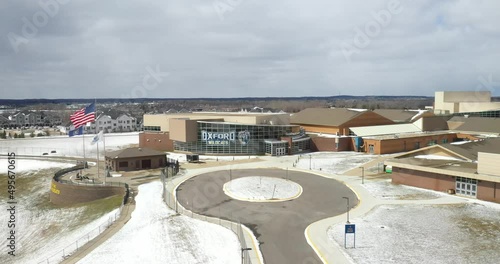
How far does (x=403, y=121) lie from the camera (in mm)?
87062

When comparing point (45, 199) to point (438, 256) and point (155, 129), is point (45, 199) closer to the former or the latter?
point (155, 129)

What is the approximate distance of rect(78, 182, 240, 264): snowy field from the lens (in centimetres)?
2391

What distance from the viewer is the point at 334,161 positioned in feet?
192

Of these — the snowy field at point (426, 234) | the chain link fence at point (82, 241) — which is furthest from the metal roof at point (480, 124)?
the chain link fence at point (82, 241)

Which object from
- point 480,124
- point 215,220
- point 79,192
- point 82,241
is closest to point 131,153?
point 79,192

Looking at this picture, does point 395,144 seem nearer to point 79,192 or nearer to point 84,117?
point 84,117

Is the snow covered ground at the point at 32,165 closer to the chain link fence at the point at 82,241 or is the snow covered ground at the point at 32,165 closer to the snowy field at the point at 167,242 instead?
the chain link fence at the point at 82,241

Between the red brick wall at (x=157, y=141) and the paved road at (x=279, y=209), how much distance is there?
84.9ft

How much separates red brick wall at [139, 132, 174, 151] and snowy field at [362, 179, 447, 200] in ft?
130

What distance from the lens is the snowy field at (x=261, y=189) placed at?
3728cm

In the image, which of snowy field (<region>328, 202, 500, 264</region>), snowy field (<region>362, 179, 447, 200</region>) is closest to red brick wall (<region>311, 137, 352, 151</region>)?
snowy field (<region>362, 179, 447, 200</region>)

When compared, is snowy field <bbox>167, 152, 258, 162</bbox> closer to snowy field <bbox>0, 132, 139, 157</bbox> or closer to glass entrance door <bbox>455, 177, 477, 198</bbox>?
snowy field <bbox>0, 132, 139, 157</bbox>

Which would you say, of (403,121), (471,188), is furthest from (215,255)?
(403,121)

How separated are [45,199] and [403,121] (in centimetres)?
7237
